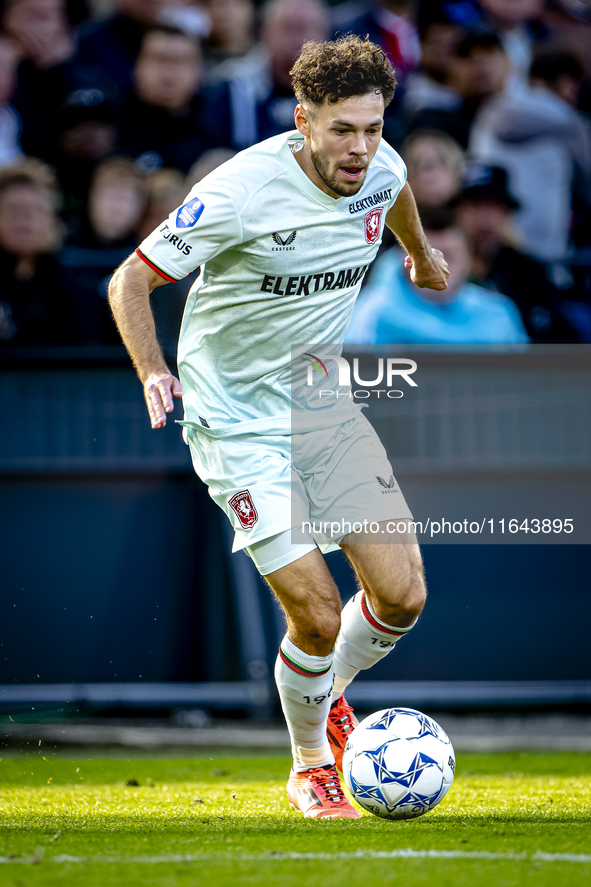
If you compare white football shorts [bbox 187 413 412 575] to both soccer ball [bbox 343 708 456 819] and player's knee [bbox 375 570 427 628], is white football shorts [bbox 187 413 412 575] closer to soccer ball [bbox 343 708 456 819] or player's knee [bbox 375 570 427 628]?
player's knee [bbox 375 570 427 628]

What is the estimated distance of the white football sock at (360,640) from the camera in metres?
4.79

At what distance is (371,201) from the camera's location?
15.7 ft

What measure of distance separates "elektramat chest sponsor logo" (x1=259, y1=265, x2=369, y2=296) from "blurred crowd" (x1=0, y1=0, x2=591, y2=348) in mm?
2598

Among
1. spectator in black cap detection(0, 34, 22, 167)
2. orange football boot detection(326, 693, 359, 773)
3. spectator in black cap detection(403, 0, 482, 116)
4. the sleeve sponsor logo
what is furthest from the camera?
spectator in black cap detection(403, 0, 482, 116)

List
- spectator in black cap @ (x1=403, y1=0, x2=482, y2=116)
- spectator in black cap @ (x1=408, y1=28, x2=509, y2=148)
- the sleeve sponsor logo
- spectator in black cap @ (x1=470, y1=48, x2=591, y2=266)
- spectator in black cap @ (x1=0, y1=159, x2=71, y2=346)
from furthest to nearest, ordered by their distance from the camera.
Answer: spectator in black cap @ (x1=403, y1=0, x2=482, y2=116) → spectator in black cap @ (x1=408, y1=28, x2=509, y2=148) → spectator in black cap @ (x1=470, y1=48, x2=591, y2=266) → spectator in black cap @ (x1=0, y1=159, x2=71, y2=346) → the sleeve sponsor logo

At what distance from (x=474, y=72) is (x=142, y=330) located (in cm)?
596

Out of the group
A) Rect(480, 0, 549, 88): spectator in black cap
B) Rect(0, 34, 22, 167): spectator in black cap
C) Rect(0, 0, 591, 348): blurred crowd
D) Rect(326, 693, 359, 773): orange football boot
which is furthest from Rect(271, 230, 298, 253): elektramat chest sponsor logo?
Rect(480, 0, 549, 88): spectator in black cap

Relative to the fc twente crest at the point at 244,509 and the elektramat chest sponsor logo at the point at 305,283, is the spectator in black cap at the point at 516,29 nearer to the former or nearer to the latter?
the elektramat chest sponsor logo at the point at 305,283

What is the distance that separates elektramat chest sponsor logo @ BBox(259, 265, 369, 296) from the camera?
15.0ft

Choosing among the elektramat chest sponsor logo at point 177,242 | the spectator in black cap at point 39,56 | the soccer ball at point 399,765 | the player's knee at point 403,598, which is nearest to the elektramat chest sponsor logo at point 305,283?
the elektramat chest sponsor logo at point 177,242

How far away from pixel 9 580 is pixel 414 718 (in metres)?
3.36

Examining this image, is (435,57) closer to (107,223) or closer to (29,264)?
(107,223)

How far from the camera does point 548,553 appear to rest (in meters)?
7.07

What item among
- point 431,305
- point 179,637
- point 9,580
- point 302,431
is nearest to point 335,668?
point 302,431
